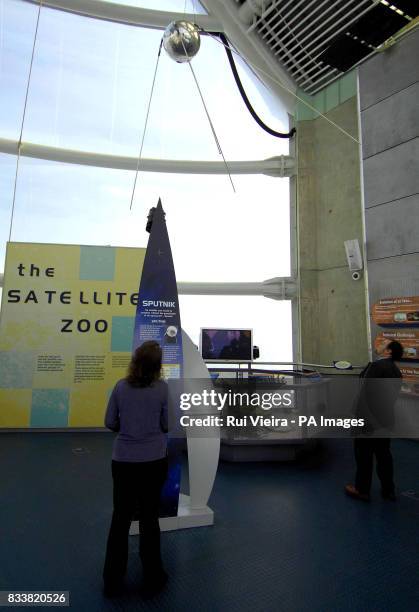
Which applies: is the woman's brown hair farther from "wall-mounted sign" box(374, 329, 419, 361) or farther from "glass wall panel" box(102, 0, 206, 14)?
"glass wall panel" box(102, 0, 206, 14)

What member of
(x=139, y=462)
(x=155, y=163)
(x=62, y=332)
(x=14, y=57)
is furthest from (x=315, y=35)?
(x=139, y=462)

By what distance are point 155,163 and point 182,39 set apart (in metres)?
3.94

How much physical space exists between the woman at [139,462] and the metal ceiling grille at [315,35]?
245 inches

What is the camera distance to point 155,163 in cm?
692

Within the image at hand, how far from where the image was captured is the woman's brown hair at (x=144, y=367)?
1822 millimetres

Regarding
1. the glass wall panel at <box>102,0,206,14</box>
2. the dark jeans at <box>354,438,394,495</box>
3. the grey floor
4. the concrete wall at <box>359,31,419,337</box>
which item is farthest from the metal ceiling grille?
the grey floor

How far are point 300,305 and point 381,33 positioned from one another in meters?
4.22

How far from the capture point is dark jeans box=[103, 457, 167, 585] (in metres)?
1.78

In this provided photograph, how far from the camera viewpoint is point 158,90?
7.14 metres

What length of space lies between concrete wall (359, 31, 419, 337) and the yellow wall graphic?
351 centimetres

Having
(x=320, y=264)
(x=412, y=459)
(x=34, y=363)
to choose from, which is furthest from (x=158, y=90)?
(x=412, y=459)

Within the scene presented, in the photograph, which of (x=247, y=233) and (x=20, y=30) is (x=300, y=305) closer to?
(x=247, y=233)

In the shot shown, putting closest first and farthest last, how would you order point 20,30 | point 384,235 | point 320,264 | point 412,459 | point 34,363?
point 412,459 → point 34,363 → point 384,235 → point 20,30 → point 320,264

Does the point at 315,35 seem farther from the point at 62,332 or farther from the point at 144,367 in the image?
the point at 144,367
